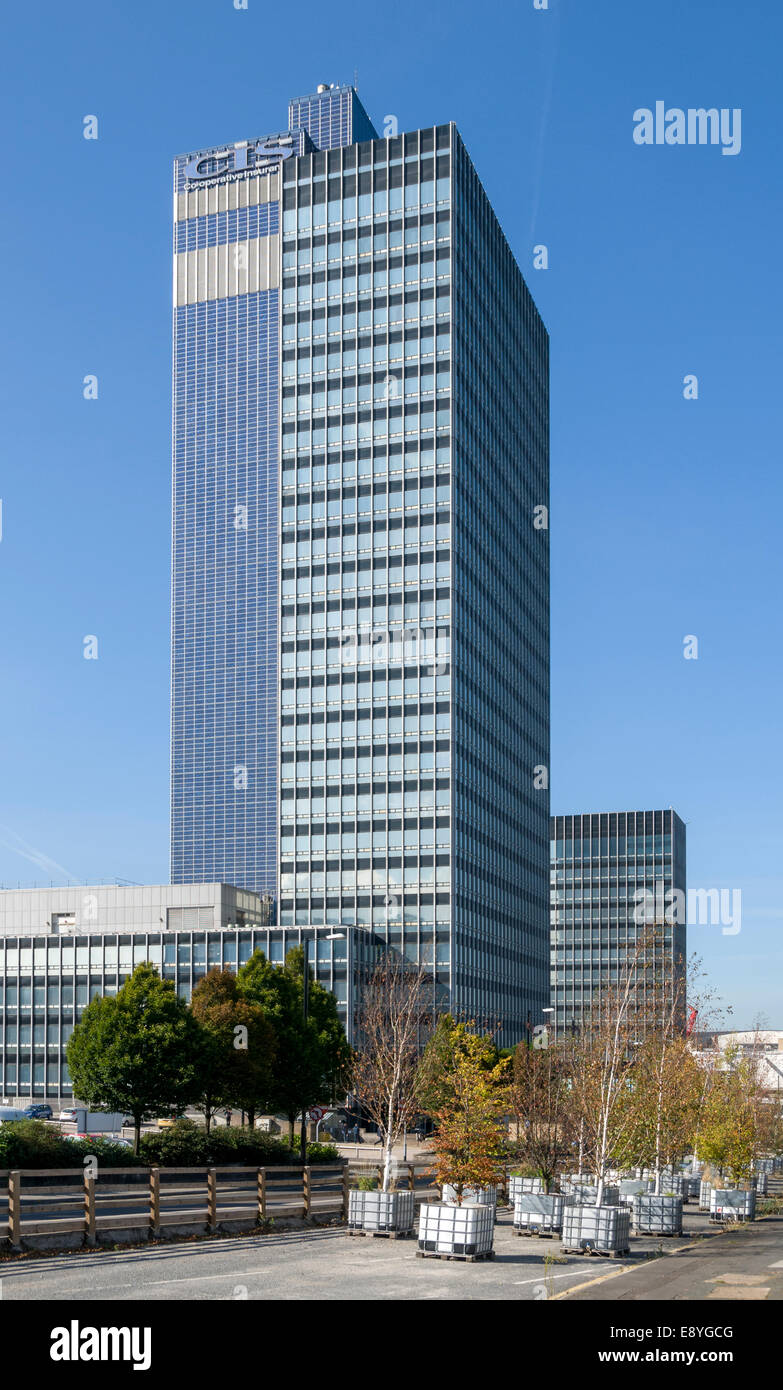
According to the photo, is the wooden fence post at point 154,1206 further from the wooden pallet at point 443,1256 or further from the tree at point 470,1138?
the tree at point 470,1138

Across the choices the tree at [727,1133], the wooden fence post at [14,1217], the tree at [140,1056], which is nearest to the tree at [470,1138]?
the wooden fence post at [14,1217]

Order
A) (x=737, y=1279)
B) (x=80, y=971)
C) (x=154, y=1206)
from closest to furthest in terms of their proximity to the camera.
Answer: (x=737, y=1279)
(x=154, y=1206)
(x=80, y=971)

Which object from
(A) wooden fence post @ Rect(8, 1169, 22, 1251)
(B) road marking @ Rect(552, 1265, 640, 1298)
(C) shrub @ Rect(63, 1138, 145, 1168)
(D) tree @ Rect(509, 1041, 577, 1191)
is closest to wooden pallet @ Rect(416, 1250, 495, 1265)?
(B) road marking @ Rect(552, 1265, 640, 1298)

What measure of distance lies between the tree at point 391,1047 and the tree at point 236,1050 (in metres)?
4.37

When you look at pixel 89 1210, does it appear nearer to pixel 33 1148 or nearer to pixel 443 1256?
pixel 443 1256

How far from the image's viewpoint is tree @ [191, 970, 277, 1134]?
60375 mm

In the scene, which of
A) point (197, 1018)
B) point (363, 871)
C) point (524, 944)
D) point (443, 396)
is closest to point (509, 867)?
point (524, 944)

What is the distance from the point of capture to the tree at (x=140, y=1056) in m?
55.2

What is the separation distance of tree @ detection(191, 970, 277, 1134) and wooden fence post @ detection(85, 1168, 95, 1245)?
2960 centimetres

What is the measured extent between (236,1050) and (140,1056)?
7206 millimetres

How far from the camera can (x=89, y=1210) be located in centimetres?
2877

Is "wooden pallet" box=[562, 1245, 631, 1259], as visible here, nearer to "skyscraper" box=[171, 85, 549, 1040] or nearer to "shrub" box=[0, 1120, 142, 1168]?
"shrub" box=[0, 1120, 142, 1168]

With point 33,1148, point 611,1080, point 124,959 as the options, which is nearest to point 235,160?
point 124,959
